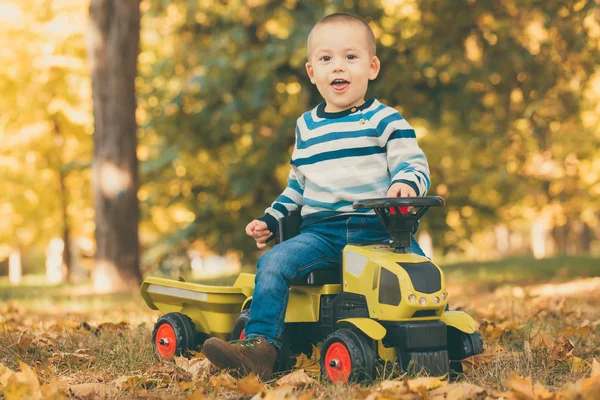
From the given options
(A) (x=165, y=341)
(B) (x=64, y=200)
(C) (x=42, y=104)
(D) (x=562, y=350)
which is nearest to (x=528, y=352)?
(D) (x=562, y=350)

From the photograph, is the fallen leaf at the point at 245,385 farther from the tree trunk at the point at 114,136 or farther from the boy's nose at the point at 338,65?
the tree trunk at the point at 114,136

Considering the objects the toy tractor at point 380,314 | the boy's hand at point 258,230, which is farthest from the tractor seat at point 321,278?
the boy's hand at point 258,230

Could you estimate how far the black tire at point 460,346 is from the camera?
3.11 meters

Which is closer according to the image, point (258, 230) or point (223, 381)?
point (223, 381)

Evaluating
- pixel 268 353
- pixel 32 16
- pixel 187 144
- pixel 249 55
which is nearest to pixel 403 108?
pixel 249 55

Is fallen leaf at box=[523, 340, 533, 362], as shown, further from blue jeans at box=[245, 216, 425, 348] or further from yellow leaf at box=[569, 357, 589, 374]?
blue jeans at box=[245, 216, 425, 348]

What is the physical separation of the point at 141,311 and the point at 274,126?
5.22 meters

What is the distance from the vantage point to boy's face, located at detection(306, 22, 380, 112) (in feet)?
11.0

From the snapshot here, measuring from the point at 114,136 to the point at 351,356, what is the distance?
6.58 meters

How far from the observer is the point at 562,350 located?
3297mm

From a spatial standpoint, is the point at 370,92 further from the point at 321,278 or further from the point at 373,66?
the point at 321,278

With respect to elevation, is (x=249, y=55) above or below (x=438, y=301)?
above

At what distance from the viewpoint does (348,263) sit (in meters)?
3.11

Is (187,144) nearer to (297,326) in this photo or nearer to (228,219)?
(228,219)
